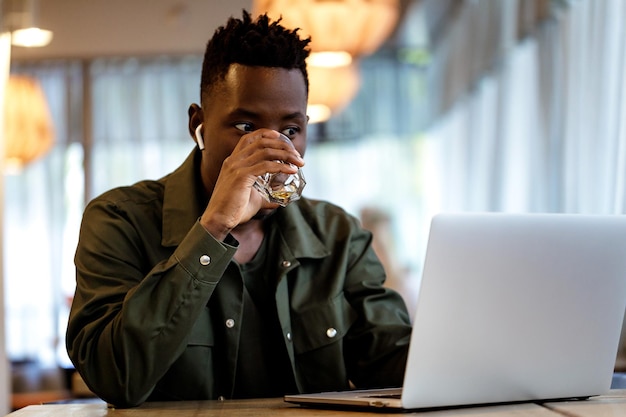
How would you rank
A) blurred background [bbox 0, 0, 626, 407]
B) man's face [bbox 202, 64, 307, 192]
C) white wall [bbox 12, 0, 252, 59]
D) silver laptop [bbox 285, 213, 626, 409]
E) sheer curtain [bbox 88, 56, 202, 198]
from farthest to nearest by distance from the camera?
1. sheer curtain [bbox 88, 56, 202, 198]
2. white wall [bbox 12, 0, 252, 59]
3. blurred background [bbox 0, 0, 626, 407]
4. man's face [bbox 202, 64, 307, 192]
5. silver laptop [bbox 285, 213, 626, 409]

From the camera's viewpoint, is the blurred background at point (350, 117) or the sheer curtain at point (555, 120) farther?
the blurred background at point (350, 117)

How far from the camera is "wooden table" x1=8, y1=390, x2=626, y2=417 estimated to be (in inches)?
54.6

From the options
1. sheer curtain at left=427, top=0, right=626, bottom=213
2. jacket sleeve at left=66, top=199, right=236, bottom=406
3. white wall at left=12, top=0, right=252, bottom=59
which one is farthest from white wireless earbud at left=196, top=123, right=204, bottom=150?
white wall at left=12, top=0, right=252, bottom=59

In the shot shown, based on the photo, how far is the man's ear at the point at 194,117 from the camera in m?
1.96

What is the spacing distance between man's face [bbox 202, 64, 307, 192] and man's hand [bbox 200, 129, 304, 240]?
11 centimetres

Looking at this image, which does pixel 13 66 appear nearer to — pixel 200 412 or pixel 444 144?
pixel 444 144

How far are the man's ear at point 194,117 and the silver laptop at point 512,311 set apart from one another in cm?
66

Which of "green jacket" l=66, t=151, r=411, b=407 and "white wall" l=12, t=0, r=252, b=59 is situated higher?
"white wall" l=12, t=0, r=252, b=59

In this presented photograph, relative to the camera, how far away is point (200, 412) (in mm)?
1485

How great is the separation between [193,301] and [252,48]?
0.50 metres

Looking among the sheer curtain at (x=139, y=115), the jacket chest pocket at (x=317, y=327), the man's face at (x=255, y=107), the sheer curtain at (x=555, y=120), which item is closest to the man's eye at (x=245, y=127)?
the man's face at (x=255, y=107)

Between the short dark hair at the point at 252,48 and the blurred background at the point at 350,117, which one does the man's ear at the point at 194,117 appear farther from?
the blurred background at the point at 350,117

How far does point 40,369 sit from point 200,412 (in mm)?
7614

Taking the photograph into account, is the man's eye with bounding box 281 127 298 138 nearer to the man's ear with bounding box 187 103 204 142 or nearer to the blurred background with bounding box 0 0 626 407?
the man's ear with bounding box 187 103 204 142
